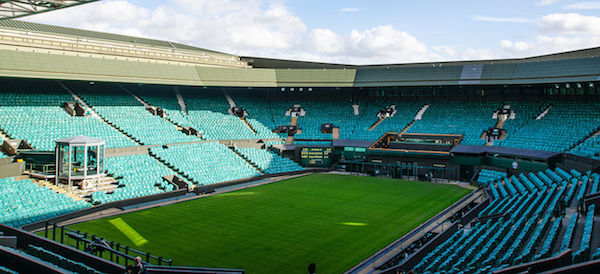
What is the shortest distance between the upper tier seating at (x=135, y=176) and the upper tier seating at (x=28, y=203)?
2123 millimetres

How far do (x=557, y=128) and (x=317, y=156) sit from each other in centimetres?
2360

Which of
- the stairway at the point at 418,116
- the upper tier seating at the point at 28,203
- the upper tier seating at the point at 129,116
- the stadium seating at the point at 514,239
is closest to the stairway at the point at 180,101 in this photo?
the upper tier seating at the point at 129,116

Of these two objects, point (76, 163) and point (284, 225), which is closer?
point (284, 225)

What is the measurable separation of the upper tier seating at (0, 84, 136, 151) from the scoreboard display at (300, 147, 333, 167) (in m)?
18.8

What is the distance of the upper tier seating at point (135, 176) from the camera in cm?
3131

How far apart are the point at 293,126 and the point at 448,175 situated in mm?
19155

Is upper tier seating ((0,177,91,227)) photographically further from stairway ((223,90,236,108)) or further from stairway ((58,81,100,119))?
stairway ((223,90,236,108))

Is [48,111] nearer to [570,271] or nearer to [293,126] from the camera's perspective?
[293,126]

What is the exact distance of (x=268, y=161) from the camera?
154 ft

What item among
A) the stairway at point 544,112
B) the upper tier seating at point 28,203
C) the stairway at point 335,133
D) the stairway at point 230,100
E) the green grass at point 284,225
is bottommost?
the green grass at point 284,225

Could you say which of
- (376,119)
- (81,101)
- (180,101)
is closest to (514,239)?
(376,119)

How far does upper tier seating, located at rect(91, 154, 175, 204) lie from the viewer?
103 ft

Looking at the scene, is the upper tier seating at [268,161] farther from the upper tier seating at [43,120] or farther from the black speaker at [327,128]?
the upper tier seating at [43,120]

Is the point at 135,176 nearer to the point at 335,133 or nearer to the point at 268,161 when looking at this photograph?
the point at 268,161
